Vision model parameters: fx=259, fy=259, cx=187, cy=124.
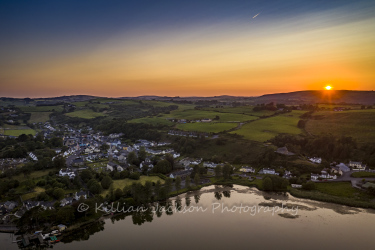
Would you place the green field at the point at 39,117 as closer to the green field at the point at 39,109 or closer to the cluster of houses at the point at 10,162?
the green field at the point at 39,109

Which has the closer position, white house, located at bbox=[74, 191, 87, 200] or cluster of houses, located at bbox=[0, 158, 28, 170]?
white house, located at bbox=[74, 191, 87, 200]

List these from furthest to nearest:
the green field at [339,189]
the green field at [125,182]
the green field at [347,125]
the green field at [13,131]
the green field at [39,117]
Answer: the green field at [39,117] < the green field at [13,131] < the green field at [347,125] < the green field at [125,182] < the green field at [339,189]

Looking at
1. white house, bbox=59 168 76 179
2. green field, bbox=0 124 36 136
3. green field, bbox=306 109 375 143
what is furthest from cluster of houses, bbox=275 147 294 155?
green field, bbox=0 124 36 136

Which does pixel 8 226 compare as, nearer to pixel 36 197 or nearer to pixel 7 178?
pixel 36 197

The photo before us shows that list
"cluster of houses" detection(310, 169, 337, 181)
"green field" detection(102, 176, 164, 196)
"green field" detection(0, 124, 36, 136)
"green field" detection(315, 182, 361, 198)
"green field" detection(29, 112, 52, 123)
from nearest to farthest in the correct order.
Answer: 1. "green field" detection(315, 182, 361, 198)
2. "green field" detection(102, 176, 164, 196)
3. "cluster of houses" detection(310, 169, 337, 181)
4. "green field" detection(0, 124, 36, 136)
5. "green field" detection(29, 112, 52, 123)

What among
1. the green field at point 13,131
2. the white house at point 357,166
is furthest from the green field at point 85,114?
the white house at point 357,166

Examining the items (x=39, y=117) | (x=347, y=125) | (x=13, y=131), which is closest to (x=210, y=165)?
(x=347, y=125)

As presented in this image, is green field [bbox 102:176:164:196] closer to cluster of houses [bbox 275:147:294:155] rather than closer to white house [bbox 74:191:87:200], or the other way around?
white house [bbox 74:191:87:200]

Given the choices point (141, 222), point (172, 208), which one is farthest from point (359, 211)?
point (141, 222)
